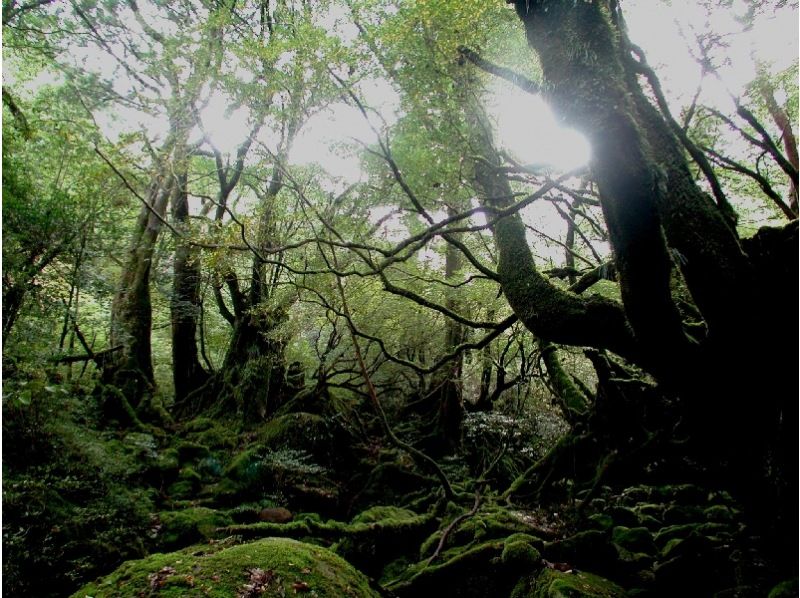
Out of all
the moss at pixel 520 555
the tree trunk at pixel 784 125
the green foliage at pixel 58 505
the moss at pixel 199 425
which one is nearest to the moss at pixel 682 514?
the moss at pixel 520 555

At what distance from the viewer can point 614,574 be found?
4355mm

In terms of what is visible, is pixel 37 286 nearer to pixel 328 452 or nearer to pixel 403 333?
pixel 328 452

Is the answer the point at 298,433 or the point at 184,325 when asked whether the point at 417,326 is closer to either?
the point at 298,433

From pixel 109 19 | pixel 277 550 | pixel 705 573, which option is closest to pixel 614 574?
pixel 705 573

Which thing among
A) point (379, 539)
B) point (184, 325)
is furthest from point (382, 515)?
point (184, 325)

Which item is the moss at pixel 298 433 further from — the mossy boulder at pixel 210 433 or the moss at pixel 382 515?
the moss at pixel 382 515

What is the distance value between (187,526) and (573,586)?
4.55 metres

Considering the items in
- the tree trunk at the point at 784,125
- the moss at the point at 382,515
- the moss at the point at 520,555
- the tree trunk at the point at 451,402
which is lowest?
the moss at the point at 382,515

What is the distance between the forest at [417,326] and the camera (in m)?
2.91

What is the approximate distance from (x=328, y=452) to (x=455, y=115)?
24.3 ft

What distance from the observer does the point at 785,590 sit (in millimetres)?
2979

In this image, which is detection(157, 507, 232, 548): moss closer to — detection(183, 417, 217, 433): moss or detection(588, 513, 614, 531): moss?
detection(183, 417, 217, 433): moss

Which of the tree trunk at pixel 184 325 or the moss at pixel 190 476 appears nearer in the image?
the moss at pixel 190 476

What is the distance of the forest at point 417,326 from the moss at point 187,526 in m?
0.04
